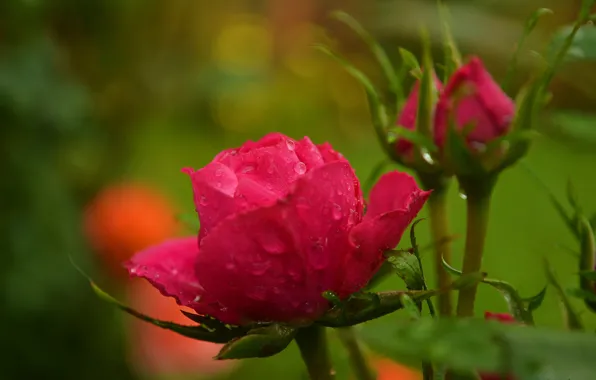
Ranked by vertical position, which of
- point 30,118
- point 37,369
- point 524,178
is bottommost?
point 524,178

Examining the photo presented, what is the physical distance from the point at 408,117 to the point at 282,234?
3.3 inches

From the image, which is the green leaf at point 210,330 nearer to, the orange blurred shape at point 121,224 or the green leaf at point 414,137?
the green leaf at point 414,137

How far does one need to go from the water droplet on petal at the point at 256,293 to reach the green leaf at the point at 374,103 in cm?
8

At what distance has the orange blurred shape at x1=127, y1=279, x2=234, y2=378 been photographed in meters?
0.92

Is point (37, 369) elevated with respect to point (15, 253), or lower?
lower

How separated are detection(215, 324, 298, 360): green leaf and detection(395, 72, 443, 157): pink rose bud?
0.09 metres

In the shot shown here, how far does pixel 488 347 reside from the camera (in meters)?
0.13

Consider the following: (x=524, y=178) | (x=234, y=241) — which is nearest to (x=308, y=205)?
(x=234, y=241)

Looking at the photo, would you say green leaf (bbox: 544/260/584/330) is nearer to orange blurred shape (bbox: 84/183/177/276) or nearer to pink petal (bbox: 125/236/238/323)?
pink petal (bbox: 125/236/238/323)

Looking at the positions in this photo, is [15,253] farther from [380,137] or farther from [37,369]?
[380,137]

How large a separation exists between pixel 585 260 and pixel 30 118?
0.70m

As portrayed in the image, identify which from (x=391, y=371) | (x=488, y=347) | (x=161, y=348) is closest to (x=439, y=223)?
(x=488, y=347)

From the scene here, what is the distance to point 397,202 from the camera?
25 centimetres

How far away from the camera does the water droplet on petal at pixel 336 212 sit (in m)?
0.22
